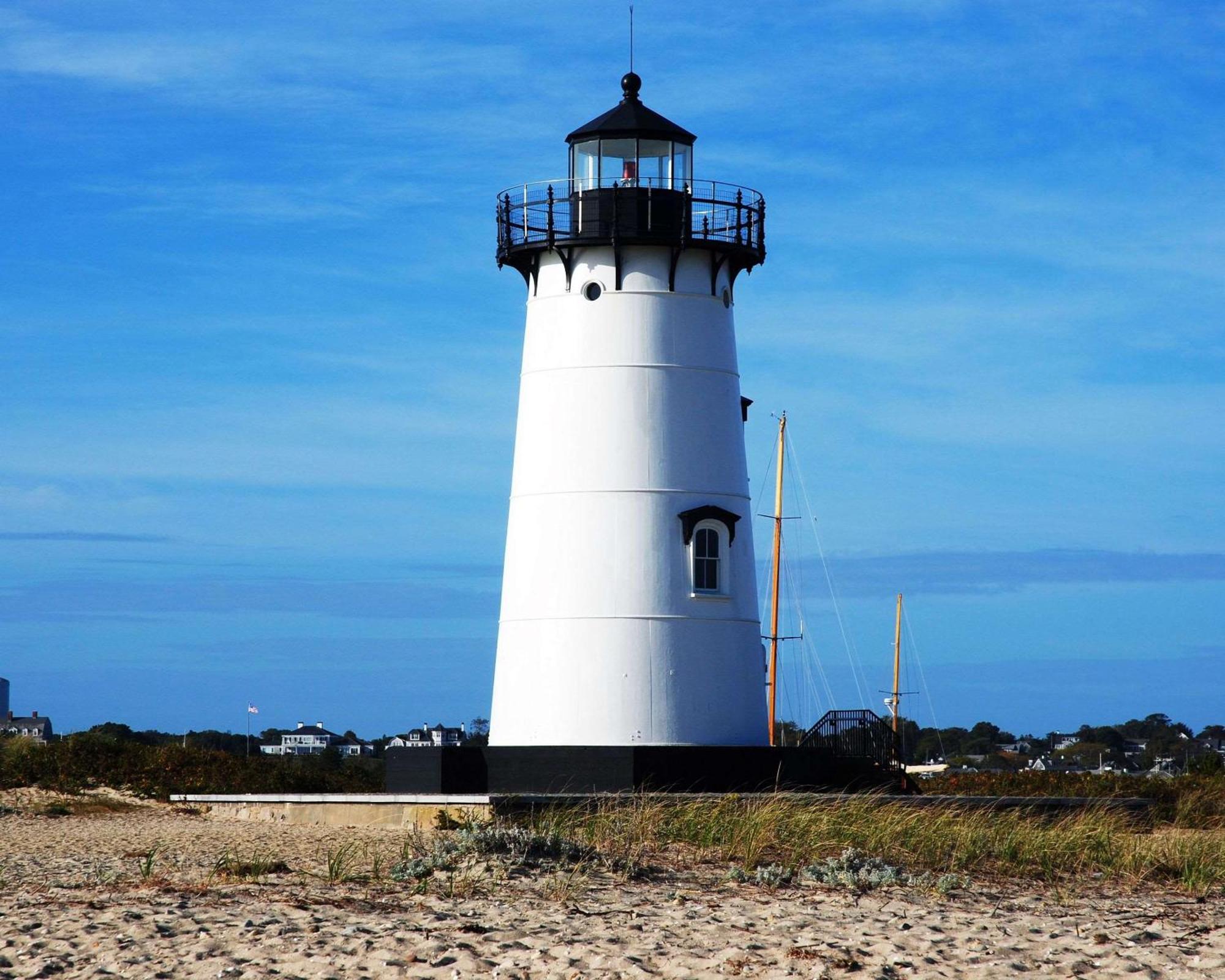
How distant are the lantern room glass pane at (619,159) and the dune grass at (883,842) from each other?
9347 mm

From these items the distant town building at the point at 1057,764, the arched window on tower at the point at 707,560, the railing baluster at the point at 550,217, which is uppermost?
the railing baluster at the point at 550,217

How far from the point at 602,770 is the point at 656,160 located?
862cm

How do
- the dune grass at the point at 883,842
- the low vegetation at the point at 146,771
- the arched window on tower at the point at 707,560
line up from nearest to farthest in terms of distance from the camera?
the dune grass at the point at 883,842
the arched window on tower at the point at 707,560
the low vegetation at the point at 146,771

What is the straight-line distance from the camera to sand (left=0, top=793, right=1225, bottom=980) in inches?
455

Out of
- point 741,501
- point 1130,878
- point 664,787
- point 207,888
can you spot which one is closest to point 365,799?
point 664,787

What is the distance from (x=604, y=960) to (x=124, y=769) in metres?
20.5

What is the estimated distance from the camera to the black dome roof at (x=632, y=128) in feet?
81.5

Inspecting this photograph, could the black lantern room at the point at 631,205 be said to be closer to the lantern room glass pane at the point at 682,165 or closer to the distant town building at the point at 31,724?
the lantern room glass pane at the point at 682,165

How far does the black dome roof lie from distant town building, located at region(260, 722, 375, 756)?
34587mm

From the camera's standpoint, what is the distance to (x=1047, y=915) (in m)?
Result: 14.2

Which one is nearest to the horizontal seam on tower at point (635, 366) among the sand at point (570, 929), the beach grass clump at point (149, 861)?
the beach grass clump at point (149, 861)

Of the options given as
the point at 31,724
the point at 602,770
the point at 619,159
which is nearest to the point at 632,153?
the point at 619,159

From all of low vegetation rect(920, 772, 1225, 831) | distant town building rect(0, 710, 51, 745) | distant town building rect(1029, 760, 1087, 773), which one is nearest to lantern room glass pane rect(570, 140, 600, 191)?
low vegetation rect(920, 772, 1225, 831)

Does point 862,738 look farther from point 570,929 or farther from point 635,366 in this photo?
point 570,929
